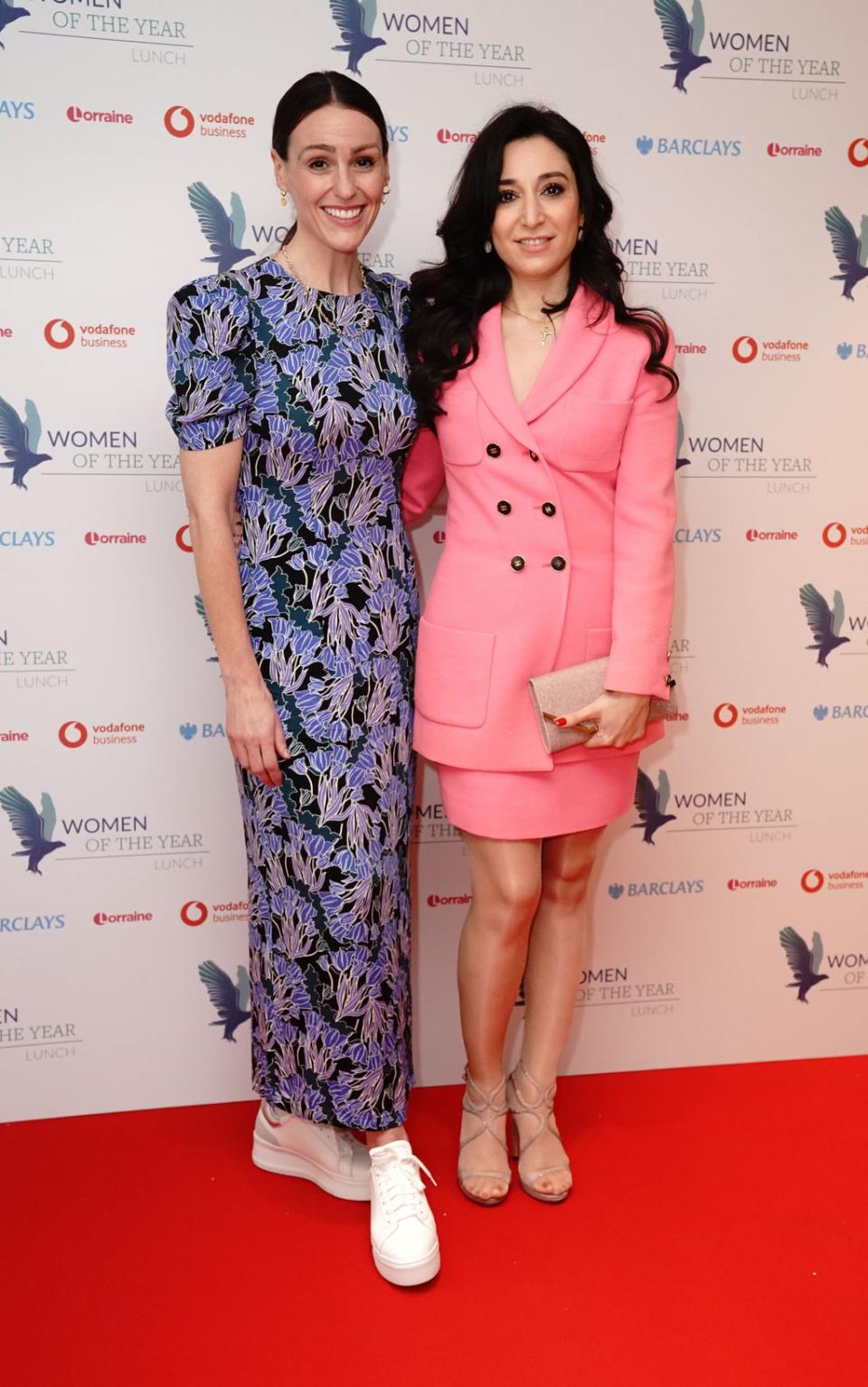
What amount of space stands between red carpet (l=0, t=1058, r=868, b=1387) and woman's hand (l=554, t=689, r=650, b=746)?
89 centimetres

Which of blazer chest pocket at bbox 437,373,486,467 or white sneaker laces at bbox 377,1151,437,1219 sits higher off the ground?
blazer chest pocket at bbox 437,373,486,467

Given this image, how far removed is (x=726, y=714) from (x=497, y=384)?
1.06 m

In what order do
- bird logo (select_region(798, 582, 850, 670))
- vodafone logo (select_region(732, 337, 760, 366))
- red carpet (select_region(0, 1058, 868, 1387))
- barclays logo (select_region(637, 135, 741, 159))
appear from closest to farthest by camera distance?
red carpet (select_region(0, 1058, 868, 1387)), barclays logo (select_region(637, 135, 741, 159)), vodafone logo (select_region(732, 337, 760, 366)), bird logo (select_region(798, 582, 850, 670))

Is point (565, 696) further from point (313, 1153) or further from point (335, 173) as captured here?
point (313, 1153)

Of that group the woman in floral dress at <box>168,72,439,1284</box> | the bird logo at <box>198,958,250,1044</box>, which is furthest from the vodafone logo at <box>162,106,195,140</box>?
the bird logo at <box>198,958,250,1044</box>

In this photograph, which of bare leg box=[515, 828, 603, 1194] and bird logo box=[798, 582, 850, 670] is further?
bird logo box=[798, 582, 850, 670]

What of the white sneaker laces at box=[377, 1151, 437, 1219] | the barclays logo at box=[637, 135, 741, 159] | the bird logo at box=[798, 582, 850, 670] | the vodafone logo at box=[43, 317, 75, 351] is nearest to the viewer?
the white sneaker laces at box=[377, 1151, 437, 1219]

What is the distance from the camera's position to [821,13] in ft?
8.02

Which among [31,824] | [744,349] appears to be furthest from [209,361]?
[744,349]

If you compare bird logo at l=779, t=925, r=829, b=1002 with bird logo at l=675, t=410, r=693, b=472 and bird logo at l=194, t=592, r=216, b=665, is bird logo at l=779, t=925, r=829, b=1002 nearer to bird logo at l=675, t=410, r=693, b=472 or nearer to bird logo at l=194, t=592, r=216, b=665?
bird logo at l=675, t=410, r=693, b=472

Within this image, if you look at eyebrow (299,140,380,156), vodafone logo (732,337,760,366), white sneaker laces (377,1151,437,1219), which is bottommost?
white sneaker laces (377,1151,437,1219)

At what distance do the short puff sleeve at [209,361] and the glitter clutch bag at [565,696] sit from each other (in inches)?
25.6

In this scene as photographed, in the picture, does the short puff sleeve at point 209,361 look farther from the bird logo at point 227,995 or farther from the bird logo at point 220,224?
the bird logo at point 227,995

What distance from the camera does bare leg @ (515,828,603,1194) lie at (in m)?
2.24
